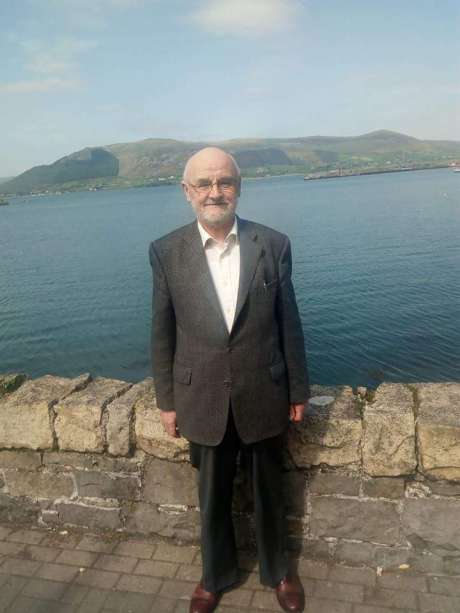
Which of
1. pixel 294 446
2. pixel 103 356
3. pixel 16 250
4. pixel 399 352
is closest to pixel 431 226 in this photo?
pixel 399 352

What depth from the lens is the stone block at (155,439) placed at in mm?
3146

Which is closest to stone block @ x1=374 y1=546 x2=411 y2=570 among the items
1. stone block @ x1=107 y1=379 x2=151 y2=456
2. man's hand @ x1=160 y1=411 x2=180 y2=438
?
man's hand @ x1=160 y1=411 x2=180 y2=438

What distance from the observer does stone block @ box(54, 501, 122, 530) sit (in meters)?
3.46

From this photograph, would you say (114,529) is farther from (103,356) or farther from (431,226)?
A: (431,226)

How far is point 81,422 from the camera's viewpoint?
327cm

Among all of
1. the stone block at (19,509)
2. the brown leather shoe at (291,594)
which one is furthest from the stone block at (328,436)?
the stone block at (19,509)

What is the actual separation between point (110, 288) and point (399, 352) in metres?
13.5

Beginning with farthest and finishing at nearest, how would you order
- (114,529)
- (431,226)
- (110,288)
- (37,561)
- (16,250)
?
(16,250) < (431,226) < (110,288) < (114,529) < (37,561)

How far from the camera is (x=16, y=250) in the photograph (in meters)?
37.2

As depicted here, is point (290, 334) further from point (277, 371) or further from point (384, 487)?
point (384, 487)

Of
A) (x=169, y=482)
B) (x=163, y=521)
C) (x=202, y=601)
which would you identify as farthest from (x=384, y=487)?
(x=163, y=521)

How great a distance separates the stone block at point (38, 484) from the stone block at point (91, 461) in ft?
0.29

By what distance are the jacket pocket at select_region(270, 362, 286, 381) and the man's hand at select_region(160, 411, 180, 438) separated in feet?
2.00

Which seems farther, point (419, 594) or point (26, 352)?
Result: point (26, 352)
